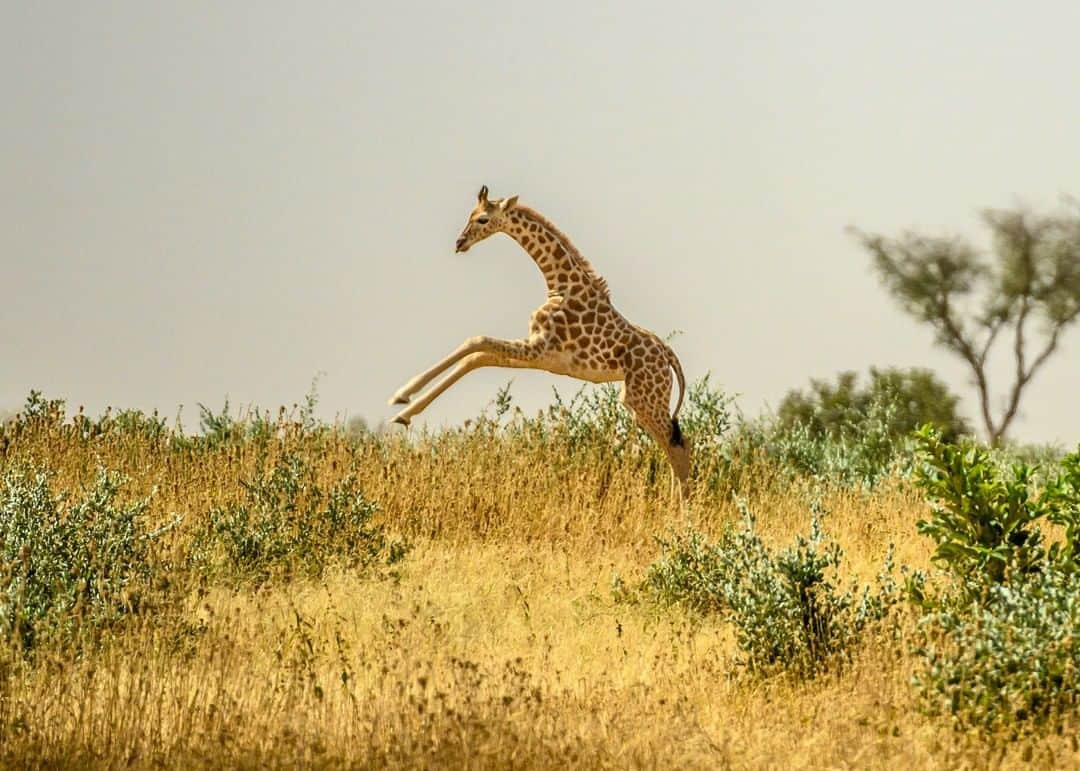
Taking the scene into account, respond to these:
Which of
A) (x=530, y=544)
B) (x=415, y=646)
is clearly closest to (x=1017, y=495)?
(x=415, y=646)

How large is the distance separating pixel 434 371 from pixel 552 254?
1.79 meters

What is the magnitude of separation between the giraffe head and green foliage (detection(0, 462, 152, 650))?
4420 millimetres

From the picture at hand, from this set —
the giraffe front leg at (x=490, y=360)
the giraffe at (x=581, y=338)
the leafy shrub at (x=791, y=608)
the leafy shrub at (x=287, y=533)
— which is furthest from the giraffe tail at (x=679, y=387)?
the leafy shrub at (x=791, y=608)

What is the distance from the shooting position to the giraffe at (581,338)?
13.0m

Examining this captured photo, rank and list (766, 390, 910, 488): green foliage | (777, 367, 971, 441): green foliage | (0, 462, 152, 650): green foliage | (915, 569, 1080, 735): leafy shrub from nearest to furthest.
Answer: (915, 569, 1080, 735): leafy shrub, (0, 462, 152, 650): green foliage, (766, 390, 910, 488): green foliage, (777, 367, 971, 441): green foliage

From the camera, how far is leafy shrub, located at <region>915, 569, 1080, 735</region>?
653 centimetres

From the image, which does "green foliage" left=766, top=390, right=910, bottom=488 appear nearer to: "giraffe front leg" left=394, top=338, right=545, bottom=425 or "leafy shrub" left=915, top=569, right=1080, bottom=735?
"giraffe front leg" left=394, top=338, right=545, bottom=425

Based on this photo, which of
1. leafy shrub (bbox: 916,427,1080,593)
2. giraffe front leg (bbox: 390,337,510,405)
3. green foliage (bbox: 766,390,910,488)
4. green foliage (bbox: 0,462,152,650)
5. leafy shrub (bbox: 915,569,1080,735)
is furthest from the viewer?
green foliage (bbox: 766,390,910,488)

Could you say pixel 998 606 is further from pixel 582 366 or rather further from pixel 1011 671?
pixel 582 366

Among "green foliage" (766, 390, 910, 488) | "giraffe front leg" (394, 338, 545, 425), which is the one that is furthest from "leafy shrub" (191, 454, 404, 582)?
"green foliage" (766, 390, 910, 488)

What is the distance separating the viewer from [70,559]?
8.57 metres

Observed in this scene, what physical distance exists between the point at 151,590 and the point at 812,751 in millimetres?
3414

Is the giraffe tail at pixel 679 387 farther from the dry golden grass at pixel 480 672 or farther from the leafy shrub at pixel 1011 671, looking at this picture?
the leafy shrub at pixel 1011 671

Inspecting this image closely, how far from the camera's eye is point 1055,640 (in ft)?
21.8
